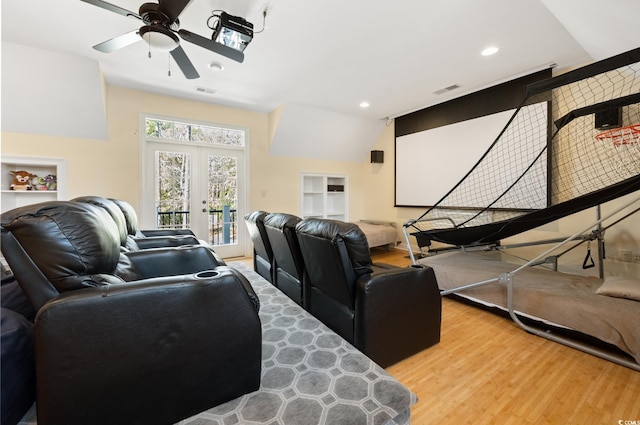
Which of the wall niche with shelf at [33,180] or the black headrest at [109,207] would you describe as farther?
the wall niche with shelf at [33,180]

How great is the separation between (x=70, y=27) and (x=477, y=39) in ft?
13.6

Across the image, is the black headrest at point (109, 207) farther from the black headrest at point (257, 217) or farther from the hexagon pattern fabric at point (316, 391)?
the hexagon pattern fabric at point (316, 391)

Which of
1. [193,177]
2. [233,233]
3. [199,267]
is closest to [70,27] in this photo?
[193,177]

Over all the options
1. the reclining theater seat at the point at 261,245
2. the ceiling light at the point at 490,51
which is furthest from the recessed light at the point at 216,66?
the ceiling light at the point at 490,51

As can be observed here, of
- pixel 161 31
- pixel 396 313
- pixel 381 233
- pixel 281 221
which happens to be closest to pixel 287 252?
pixel 281 221

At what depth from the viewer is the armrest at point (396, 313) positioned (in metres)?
1.69

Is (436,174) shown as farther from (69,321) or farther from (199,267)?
(69,321)

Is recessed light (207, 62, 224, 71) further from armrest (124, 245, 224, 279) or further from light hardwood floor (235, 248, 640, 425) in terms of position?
light hardwood floor (235, 248, 640, 425)

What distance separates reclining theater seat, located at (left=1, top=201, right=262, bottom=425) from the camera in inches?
37.6

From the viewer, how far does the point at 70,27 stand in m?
2.56

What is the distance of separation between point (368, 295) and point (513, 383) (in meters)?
1.07

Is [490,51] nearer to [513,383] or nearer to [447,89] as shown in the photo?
[447,89]

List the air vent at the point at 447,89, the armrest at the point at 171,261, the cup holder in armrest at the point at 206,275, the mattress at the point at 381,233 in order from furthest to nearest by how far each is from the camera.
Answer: the mattress at the point at 381,233 → the air vent at the point at 447,89 → the armrest at the point at 171,261 → the cup holder in armrest at the point at 206,275

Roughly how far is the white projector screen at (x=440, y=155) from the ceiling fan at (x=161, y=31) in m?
3.79
